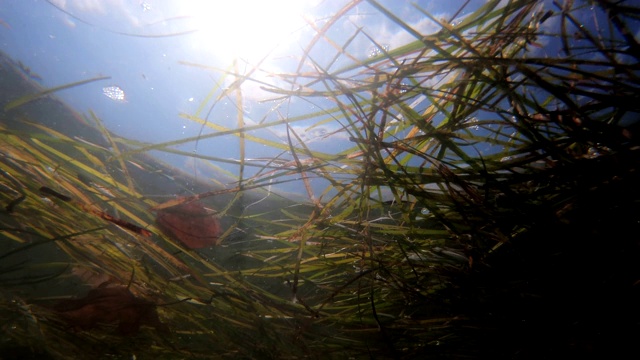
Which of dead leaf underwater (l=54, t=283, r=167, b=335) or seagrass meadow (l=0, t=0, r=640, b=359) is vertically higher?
seagrass meadow (l=0, t=0, r=640, b=359)

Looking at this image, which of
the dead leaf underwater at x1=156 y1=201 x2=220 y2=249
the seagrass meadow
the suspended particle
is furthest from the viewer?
the suspended particle

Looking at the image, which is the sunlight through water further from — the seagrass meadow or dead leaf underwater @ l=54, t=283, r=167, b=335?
dead leaf underwater @ l=54, t=283, r=167, b=335

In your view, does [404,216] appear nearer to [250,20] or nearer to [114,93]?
[250,20]

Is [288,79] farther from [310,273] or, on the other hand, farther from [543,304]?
[543,304]

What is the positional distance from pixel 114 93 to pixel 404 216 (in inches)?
461

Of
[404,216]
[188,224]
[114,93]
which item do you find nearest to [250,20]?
[188,224]

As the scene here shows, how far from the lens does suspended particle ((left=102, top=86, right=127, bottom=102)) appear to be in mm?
9891

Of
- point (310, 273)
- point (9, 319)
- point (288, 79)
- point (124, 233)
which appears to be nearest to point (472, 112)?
point (288, 79)

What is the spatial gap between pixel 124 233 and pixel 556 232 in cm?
177

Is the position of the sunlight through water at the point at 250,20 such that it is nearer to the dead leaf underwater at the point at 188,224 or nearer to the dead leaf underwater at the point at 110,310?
the dead leaf underwater at the point at 188,224

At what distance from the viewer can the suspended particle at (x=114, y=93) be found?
9.89 m

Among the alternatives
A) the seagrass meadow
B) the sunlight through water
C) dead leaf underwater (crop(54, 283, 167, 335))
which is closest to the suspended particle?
the sunlight through water

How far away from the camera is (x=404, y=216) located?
1.29 m

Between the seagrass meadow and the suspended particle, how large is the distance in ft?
31.6
